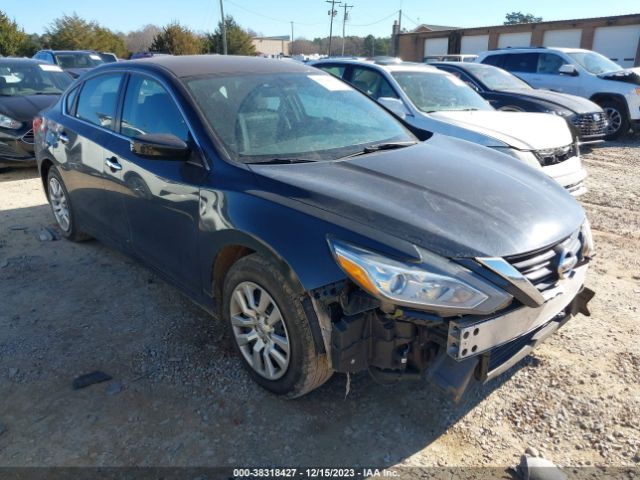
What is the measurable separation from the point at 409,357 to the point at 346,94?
225 centimetres

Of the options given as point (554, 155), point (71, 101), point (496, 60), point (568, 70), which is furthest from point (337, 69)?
point (496, 60)

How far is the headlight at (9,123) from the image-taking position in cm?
739

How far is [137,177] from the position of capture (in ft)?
11.0

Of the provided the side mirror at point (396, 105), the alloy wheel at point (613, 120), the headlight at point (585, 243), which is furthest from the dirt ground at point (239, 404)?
the alloy wheel at point (613, 120)

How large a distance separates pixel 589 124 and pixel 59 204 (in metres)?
8.86

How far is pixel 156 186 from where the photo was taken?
318cm

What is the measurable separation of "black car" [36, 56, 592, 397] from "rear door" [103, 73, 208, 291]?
0.04ft

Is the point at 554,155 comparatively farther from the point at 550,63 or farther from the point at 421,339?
the point at 550,63

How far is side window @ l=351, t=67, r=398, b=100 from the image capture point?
265 inches

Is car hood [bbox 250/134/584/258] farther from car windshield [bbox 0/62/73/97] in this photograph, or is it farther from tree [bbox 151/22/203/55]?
tree [bbox 151/22/203/55]

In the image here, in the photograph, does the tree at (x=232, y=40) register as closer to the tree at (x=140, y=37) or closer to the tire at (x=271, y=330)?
the tree at (x=140, y=37)

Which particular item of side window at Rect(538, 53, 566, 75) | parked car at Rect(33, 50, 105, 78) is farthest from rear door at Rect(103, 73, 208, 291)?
parked car at Rect(33, 50, 105, 78)

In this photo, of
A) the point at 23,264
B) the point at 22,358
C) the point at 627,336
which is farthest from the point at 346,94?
the point at 23,264

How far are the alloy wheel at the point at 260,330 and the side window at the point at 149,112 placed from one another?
102 cm
